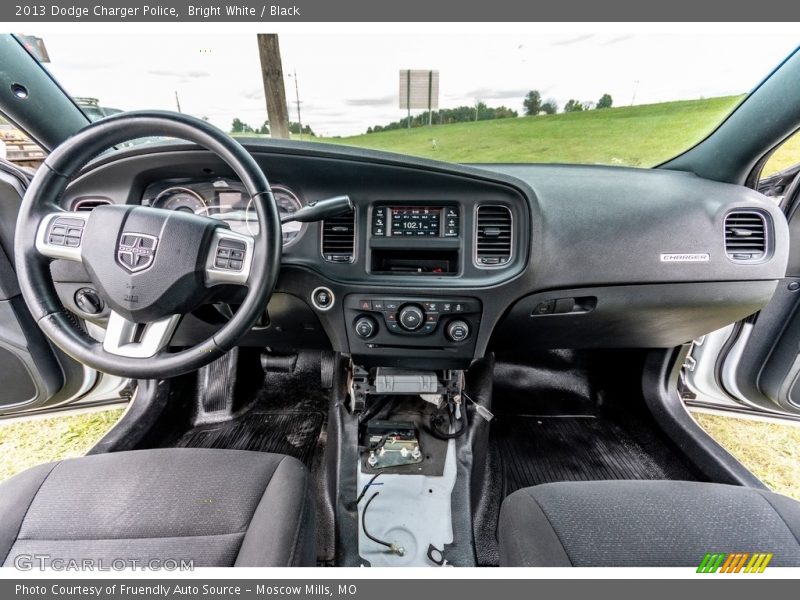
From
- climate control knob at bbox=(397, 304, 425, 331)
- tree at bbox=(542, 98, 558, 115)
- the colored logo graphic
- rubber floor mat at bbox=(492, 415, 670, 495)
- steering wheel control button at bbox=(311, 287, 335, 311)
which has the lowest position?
rubber floor mat at bbox=(492, 415, 670, 495)

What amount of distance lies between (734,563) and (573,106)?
1.54 m

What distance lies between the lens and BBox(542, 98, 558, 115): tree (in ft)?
5.37

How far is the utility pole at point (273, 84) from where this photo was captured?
1420 mm

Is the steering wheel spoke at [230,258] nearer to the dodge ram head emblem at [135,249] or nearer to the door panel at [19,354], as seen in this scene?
the dodge ram head emblem at [135,249]

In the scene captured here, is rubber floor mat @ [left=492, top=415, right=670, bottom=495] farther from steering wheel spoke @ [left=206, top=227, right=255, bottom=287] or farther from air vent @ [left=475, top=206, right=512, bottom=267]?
steering wheel spoke @ [left=206, top=227, right=255, bottom=287]

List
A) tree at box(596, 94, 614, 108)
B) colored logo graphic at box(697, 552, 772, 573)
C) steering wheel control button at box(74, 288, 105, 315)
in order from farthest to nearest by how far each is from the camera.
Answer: tree at box(596, 94, 614, 108) → steering wheel control button at box(74, 288, 105, 315) → colored logo graphic at box(697, 552, 772, 573)

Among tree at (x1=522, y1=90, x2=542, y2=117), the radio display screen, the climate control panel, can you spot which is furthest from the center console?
tree at (x1=522, y1=90, x2=542, y2=117)

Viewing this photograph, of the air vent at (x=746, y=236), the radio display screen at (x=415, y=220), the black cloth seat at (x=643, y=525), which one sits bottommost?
the black cloth seat at (x=643, y=525)

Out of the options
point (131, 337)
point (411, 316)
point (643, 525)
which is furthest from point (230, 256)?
point (643, 525)

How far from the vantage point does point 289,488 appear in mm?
1122

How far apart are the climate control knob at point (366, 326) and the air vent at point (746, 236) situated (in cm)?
124

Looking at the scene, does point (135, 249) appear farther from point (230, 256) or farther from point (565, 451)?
point (565, 451)

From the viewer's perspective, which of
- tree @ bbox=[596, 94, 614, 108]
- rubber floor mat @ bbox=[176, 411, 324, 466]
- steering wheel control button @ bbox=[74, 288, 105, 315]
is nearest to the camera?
steering wheel control button @ bbox=[74, 288, 105, 315]

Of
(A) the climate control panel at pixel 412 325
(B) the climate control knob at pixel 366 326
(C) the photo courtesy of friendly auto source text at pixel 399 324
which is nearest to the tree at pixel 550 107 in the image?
(C) the photo courtesy of friendly auto source text at pixel 399 324
